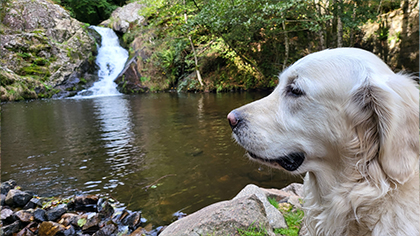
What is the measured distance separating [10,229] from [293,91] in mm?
4787

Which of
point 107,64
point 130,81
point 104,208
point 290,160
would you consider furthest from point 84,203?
point 107,64

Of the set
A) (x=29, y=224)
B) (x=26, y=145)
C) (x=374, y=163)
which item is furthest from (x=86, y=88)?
(x=374, y=163)

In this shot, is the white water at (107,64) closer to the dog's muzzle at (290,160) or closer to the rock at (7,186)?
the rock at (7,186)

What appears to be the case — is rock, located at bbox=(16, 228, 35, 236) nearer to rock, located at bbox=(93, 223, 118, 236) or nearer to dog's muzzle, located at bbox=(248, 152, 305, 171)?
rock, located at bbox=(93, 223, 118, 236)

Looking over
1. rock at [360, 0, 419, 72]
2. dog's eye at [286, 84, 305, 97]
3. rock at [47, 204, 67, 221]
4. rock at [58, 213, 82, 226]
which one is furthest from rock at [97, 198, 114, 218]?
rock at [360, 0, 419, 72]

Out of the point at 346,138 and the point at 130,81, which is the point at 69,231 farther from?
the point at 130,81

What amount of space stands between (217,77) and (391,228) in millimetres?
24494

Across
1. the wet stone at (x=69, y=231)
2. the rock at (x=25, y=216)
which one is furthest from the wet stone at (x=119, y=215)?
the rock at (x=25, y=216)

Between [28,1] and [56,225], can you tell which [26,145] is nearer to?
[56,225]

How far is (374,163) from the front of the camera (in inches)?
65.9

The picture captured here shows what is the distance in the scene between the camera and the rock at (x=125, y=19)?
32.6 meters

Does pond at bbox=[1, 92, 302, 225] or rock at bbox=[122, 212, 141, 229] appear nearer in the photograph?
rock at bbox=[122, 212, 141, 229]

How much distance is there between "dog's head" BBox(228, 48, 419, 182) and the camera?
1561 millimetres

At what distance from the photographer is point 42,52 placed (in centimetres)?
2655
